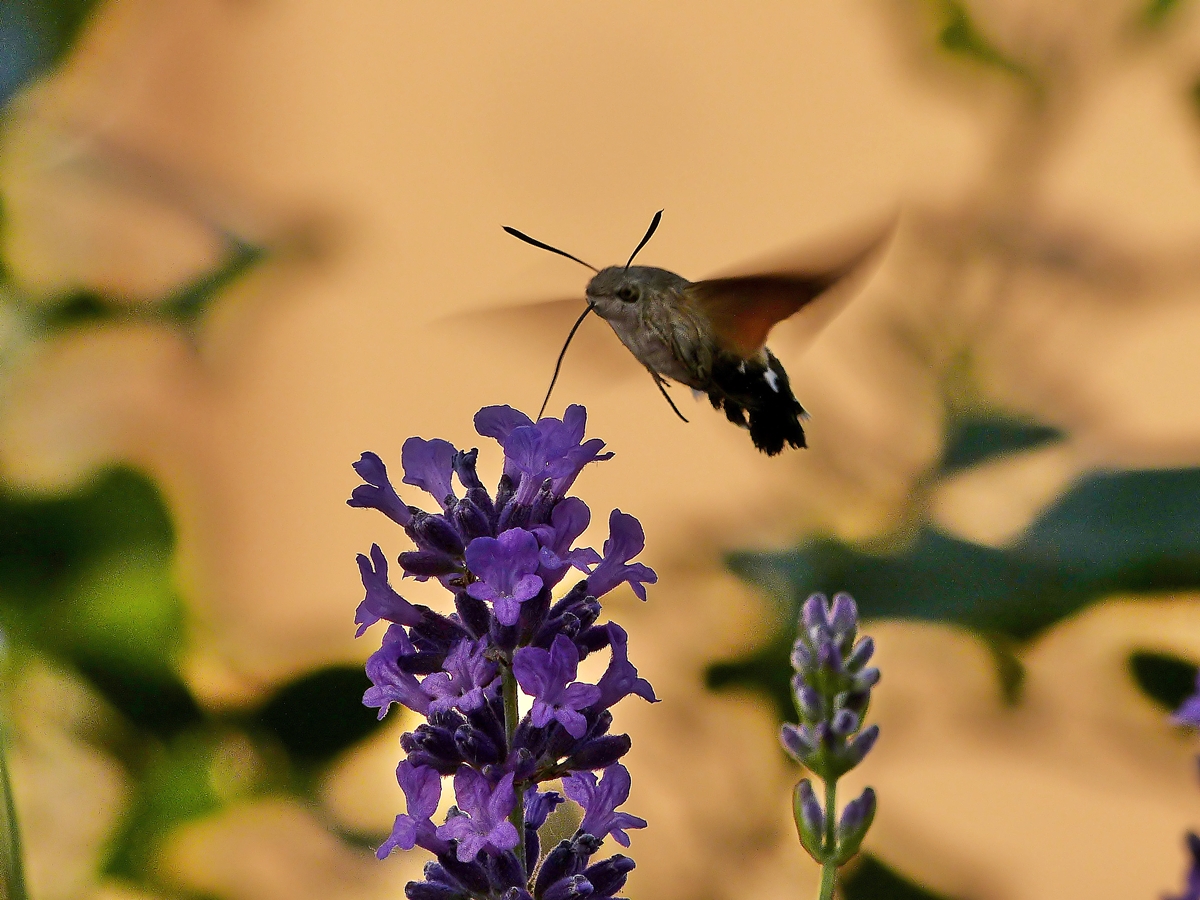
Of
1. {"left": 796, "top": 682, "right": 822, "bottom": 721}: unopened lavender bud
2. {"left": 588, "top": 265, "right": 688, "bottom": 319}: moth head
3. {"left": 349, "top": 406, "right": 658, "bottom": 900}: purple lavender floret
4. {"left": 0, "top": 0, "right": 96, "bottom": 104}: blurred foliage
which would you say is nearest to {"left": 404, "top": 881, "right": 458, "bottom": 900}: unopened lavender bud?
{"left": 349, "top": 406, "right": 658, "bottom": 900}: purple lavender floret

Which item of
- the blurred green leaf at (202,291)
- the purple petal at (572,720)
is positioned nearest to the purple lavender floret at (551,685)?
the purple petal at (572,720)

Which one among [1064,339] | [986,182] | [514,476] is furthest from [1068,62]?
[514,476]

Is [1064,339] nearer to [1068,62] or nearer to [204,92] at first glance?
[1068,62]

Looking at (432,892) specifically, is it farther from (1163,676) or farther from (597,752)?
(1163,676)

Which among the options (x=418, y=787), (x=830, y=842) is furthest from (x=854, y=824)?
(x=418, y=787)

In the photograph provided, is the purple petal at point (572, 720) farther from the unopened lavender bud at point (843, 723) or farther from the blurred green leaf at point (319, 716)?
the blurred green leaf at point (319, 716)

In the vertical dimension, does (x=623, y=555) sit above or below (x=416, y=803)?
above
